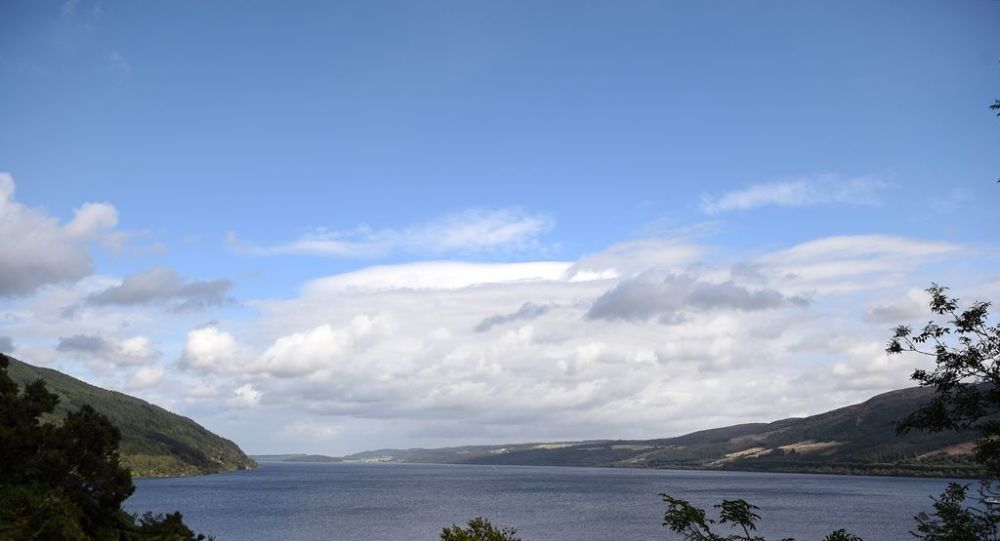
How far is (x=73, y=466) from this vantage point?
144ft

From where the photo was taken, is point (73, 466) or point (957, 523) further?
point (73, 466)

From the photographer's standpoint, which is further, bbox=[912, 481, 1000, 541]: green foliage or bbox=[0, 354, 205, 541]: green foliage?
bbox=[0, 354, 205, 541]: green foliage

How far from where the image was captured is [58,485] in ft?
137

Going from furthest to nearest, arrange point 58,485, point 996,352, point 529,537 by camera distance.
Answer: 1. point 529,537
2. point 58,485
3. point 996,352

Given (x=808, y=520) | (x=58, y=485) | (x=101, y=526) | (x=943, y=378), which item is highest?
(x=943, y=378)

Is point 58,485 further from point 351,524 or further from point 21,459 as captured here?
point 351,524

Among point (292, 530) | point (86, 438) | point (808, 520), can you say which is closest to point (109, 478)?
point (86, 438)

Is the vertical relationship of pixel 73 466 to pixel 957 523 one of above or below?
above

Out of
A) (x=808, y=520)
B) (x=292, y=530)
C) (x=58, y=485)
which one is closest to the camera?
(x=58, y=485)

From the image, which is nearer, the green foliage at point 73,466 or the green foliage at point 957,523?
the green foliage at point 957,523

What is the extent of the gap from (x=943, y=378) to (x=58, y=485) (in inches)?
1819

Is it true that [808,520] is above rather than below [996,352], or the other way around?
below

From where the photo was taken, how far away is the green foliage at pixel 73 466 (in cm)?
4109

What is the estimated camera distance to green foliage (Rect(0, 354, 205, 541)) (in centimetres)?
4109
